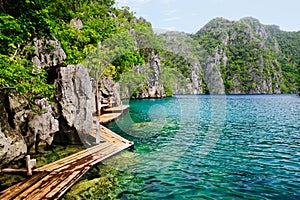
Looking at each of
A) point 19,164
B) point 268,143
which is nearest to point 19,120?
point 19,164

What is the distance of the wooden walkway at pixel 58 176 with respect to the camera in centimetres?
809

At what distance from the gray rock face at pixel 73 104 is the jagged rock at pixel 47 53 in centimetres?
110

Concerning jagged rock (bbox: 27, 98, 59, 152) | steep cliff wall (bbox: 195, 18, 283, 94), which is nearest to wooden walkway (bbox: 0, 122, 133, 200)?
jagged rock (bbox: 27, 98, 59, 152)

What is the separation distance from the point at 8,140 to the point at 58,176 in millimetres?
2837

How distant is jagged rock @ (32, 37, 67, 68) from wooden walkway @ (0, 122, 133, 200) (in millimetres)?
5448

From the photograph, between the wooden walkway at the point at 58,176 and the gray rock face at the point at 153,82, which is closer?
the wooden walkway at the point at 58,176

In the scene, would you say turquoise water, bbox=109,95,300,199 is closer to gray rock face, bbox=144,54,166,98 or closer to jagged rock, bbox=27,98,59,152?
jagged rock, bbox=27,98,59,152

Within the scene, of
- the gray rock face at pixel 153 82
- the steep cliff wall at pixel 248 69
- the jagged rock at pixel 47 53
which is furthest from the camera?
the steep cliff wall at pixel 248 69

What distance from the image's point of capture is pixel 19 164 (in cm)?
1116

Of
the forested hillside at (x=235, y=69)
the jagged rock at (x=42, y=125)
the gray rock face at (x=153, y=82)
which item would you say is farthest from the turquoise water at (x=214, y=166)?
the forested hillside at (x=235, y=69)

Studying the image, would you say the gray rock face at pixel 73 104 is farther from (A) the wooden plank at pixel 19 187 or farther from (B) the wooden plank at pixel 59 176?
A: (A) the wooden plank at pixel 19 187

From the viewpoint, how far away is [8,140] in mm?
10250

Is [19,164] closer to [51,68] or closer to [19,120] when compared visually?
[19,120]

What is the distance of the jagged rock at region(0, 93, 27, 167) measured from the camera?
10023 mm
